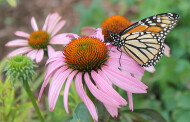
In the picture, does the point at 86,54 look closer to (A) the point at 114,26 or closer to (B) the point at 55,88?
(B) the point at 55,88

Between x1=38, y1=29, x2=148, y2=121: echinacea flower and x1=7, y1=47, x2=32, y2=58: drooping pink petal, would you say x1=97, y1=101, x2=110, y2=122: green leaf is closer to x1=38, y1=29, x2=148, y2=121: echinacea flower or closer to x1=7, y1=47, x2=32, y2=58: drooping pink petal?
x1=38, y1=29, x2=148, y2=121: echinacea flower

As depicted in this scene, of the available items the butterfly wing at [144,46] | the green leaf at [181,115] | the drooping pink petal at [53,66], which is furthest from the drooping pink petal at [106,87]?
the green leaf at [181,115]

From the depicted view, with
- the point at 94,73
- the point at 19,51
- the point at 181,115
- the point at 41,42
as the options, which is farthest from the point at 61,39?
the point at 181,115

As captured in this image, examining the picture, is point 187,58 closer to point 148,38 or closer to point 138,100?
point 138,100

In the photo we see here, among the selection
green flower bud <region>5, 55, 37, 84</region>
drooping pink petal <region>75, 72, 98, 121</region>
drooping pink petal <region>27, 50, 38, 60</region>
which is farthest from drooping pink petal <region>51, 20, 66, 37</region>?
drooping pink petal <region>75, 72, 98, 121</region>

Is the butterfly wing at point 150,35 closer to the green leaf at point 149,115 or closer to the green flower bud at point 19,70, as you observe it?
the green leaf at point 149,115

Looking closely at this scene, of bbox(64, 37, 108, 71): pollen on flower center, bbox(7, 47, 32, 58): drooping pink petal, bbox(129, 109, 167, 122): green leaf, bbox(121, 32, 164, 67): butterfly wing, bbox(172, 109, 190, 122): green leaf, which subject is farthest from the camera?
bbox(172, 109, 190, 122): green leaf
